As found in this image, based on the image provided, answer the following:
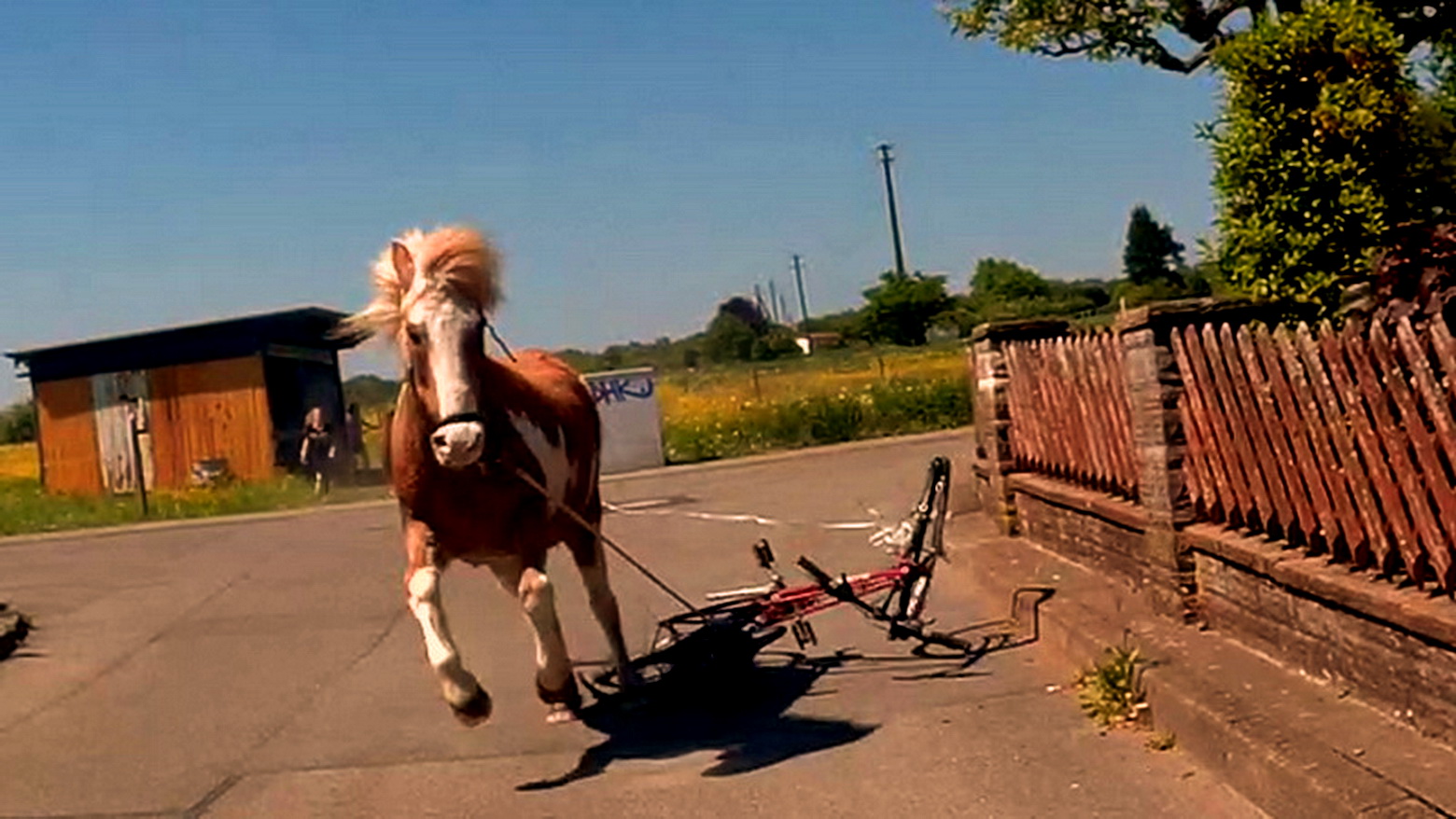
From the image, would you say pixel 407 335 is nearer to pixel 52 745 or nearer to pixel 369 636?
pixel 52 745

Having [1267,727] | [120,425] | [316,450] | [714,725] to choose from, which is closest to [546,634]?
[714,725]

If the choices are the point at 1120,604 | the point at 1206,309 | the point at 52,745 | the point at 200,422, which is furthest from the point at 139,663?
the point at 200,422

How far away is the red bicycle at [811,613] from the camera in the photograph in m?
9.20

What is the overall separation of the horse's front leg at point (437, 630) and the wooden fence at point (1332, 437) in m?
3.39

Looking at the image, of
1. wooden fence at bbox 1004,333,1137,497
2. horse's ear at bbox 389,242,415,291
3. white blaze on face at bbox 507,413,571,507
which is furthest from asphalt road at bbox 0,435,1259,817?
horse's ear at bbox 389,242,415,291

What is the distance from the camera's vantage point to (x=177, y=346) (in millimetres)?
37188

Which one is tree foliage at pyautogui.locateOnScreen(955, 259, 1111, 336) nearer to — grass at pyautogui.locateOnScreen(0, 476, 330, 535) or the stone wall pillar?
grass at pyautogui.locateOnScreen(0, 476, 330, 535)

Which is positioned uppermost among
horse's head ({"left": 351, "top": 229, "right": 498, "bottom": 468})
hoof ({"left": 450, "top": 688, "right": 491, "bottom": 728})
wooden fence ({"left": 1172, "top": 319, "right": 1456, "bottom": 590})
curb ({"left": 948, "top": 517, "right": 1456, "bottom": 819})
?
horse's head ({"left": 351, "top": 229, "right": 498, "bottom": 468})

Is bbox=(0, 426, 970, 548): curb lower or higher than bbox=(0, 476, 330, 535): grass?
lower

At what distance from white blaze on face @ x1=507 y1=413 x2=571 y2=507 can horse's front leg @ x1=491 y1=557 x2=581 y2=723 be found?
43cm

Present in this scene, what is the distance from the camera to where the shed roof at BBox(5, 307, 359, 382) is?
3672 centimetres

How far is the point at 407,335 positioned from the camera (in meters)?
8.12

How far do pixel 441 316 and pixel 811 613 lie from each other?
2.98 m

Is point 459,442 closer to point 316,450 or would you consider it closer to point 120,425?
point 316,450
